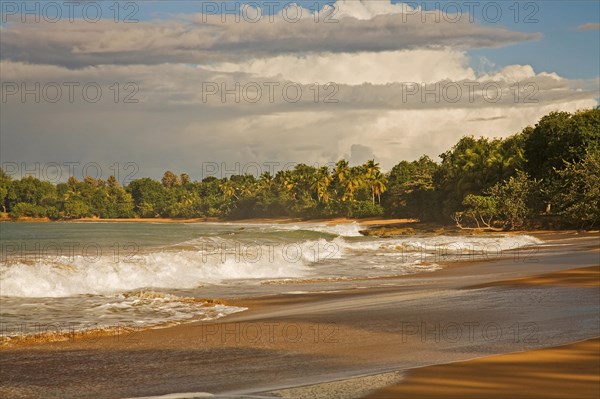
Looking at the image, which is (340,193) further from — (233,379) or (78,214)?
(233,379)

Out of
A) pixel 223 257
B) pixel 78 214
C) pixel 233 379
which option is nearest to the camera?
pixel 233 379

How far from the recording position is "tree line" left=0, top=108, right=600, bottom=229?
207 ft

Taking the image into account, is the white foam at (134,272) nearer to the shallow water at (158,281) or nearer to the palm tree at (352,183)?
the shallow water at (158,281)

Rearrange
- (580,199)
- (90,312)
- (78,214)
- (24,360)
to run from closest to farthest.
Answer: (24,360) → (90,312) → (580,199) → (78,214)

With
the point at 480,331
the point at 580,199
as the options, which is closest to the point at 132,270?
the point at 480,331

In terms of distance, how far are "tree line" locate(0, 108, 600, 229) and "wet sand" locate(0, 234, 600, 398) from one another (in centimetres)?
4593

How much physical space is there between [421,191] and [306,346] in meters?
84.3

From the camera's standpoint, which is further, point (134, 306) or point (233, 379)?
point (134, 306)

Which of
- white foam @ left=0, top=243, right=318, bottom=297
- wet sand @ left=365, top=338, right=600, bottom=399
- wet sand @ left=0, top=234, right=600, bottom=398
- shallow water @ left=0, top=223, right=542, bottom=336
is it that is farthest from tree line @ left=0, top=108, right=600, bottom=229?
wet sand @ left=365, top=338, right=600, bottom=399

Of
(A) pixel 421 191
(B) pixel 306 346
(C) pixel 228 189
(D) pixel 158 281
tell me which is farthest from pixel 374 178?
(B) pixel 306 346

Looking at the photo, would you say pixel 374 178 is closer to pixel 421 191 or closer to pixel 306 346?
pixel 421 191

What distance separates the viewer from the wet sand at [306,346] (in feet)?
27.0

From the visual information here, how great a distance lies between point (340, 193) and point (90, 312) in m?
117

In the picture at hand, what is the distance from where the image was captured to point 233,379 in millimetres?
8406
